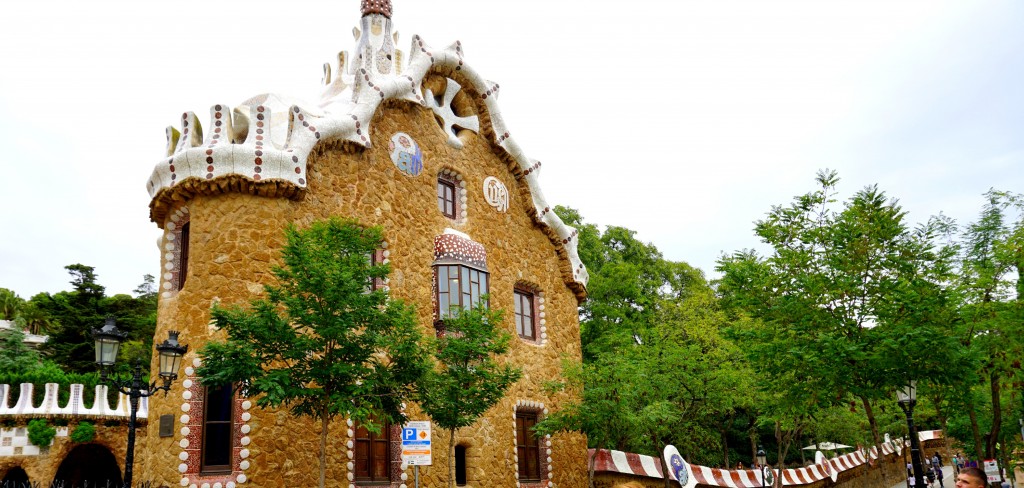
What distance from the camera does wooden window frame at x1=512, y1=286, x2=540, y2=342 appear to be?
19.1 meters

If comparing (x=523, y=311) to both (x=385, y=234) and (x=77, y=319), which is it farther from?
(x=77, y=319)

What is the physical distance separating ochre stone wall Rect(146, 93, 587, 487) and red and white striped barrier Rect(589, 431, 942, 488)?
0.73 metres

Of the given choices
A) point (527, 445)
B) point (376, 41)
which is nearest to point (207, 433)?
point (527, 445)

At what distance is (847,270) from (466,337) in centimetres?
646

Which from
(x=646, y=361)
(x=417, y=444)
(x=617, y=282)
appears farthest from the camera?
(x=617, y=282)

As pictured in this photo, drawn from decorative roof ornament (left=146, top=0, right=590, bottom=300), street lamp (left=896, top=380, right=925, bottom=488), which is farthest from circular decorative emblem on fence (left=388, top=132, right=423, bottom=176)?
street lamp (left=896, top=380, right=925, bottom=488)

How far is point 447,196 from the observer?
17906mm

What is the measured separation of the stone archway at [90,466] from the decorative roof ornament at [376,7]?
1396 centimetres

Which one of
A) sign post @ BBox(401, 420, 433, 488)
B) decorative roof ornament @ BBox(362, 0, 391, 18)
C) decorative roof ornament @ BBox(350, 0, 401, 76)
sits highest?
decorative roof ornament @ BBox(362, 0, 391, 18)

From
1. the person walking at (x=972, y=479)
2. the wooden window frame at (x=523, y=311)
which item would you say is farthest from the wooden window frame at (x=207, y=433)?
the person walking at (x=972, y=479)

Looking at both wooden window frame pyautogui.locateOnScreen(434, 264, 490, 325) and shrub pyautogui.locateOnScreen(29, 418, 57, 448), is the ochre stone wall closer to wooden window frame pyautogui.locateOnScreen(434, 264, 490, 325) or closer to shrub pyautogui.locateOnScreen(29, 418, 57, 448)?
wooden window frame pyautogui.locateOnScreen(434, 264, 490, 325)

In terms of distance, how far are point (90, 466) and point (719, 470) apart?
18.0 meters

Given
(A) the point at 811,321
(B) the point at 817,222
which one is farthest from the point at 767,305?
(B) the point at 817,222

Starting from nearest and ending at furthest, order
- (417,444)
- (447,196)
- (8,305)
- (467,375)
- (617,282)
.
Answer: (417,444), (467,375), (447,196), (617,282), (8,305)
